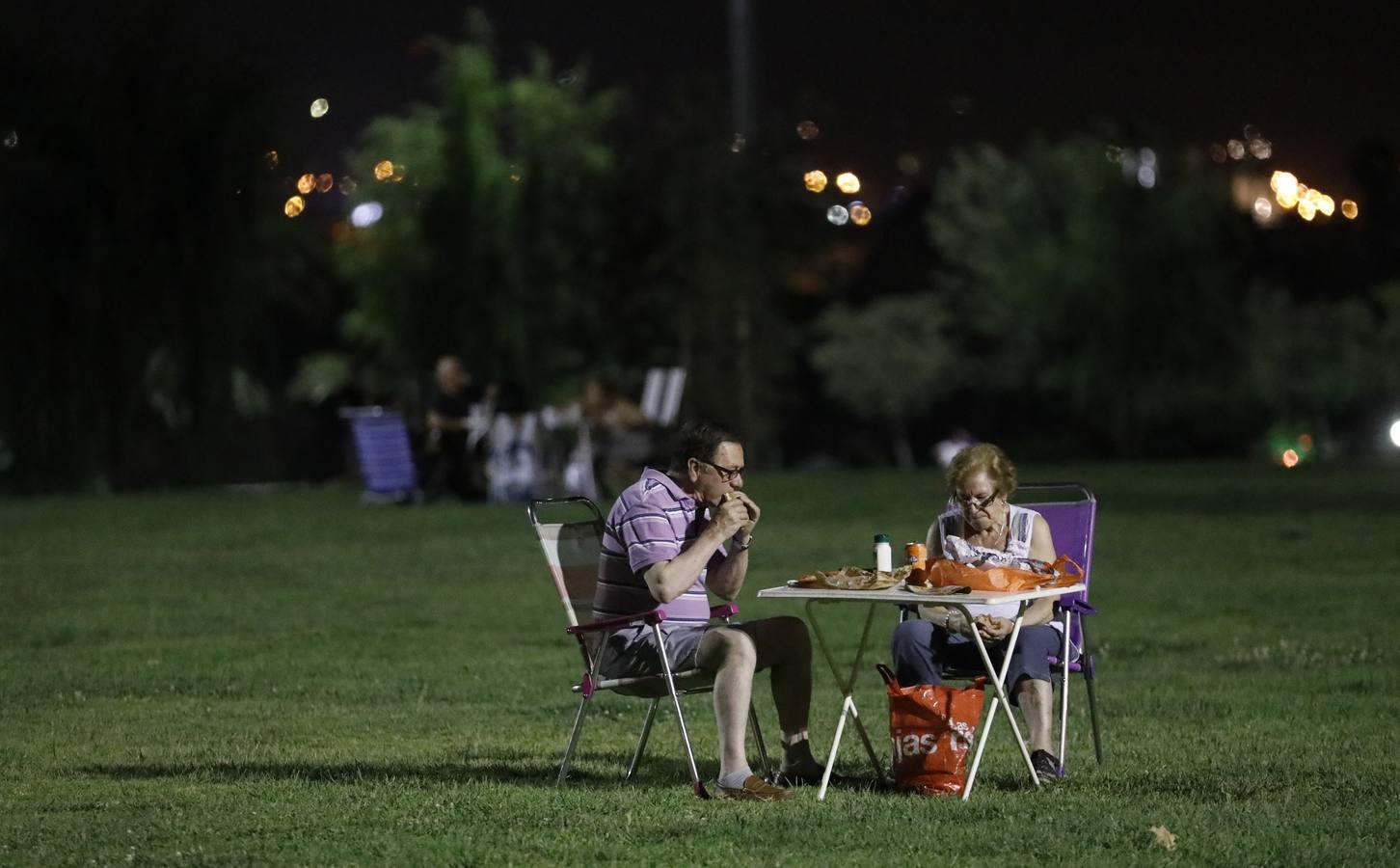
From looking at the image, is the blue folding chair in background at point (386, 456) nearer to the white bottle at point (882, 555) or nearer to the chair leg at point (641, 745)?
the chair leg at point (641, 745)

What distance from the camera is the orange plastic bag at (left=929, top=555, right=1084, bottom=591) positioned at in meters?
7.69

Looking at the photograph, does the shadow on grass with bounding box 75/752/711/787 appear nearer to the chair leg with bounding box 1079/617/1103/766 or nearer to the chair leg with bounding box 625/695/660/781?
the chair leg with bounding box 625/695/660/781

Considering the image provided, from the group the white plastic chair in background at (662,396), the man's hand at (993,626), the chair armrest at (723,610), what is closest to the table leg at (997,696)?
the man's hand at (993,626)

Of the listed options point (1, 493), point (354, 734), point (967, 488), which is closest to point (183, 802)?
point (354, 734)

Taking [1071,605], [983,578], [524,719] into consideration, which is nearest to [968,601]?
[983,578]

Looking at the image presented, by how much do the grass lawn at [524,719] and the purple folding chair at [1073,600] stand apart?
226 millimetres

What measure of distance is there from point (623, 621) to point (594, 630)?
0.47ft

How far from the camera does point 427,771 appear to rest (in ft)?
27.8

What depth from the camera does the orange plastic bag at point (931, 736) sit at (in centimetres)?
774

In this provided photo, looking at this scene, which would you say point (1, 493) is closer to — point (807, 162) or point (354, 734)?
A: point (354, 734)

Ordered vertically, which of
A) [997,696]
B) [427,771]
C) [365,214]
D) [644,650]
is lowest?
[427,771]

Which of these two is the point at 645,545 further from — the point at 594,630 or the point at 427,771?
the point at 427,771

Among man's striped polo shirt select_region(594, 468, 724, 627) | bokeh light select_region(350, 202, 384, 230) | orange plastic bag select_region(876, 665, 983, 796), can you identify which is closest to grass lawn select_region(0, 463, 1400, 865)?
orange plastic bag select_region(876, 665, 983, 796)

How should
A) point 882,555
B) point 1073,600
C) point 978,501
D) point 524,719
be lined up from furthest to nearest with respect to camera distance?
1. point 524,719
2. point 1073,600
3. point 978,501
4. point 882,555
